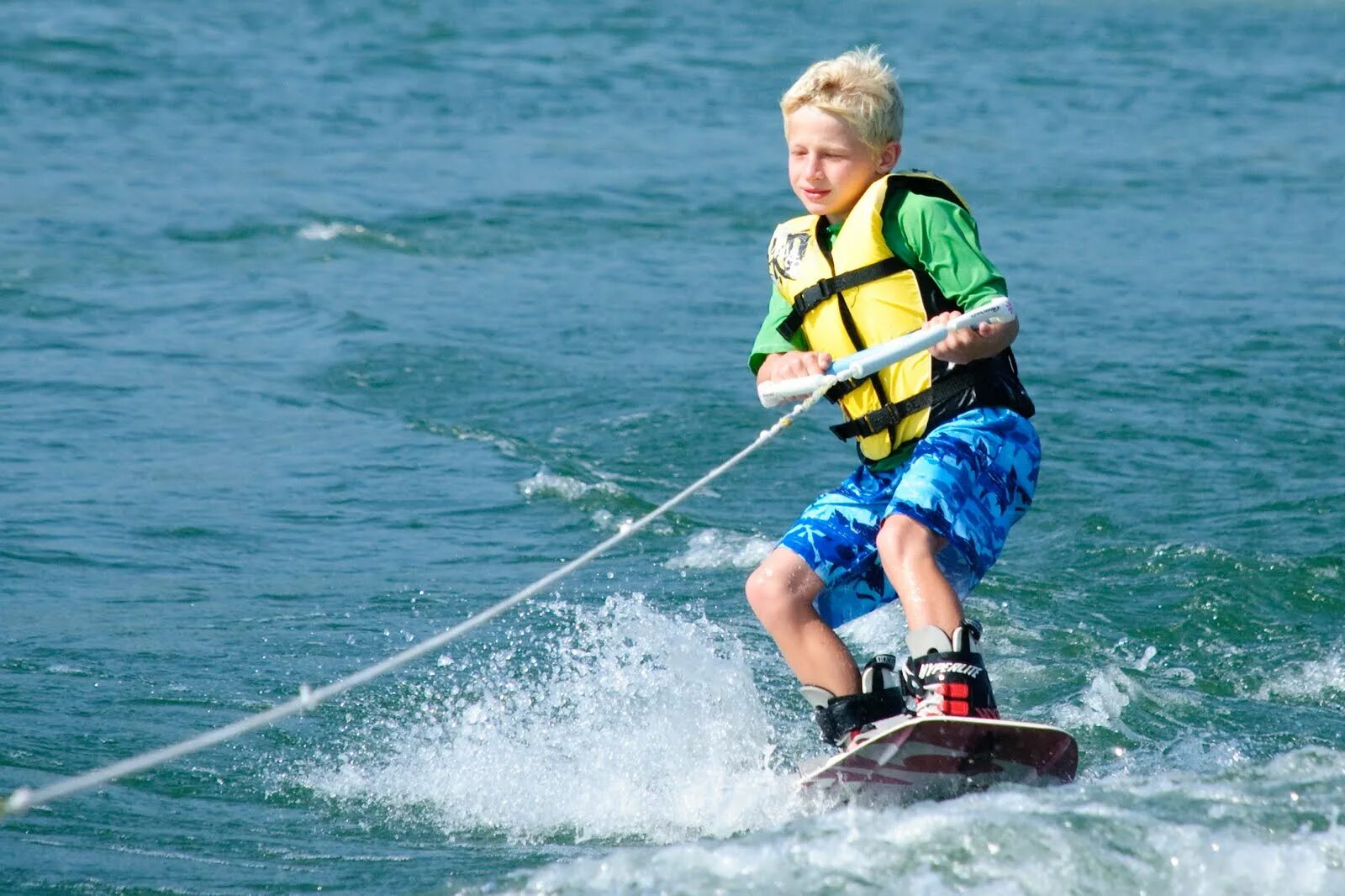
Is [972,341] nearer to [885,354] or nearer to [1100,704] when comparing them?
[885,354]

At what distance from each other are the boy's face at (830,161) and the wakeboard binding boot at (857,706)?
1.19m

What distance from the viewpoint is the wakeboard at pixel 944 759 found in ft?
13.5

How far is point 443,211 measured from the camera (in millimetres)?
14062

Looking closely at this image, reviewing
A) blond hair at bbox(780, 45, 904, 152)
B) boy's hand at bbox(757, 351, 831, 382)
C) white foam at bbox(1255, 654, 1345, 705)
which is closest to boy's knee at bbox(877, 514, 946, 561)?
boy's hand at bbox(757, 351, 831, 382)

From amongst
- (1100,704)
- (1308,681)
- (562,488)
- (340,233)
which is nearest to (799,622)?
(1100,704)

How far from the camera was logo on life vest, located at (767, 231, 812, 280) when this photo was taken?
15.4 ft

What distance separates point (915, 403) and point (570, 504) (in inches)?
Result: 127

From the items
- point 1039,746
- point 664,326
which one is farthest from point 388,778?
point 664,326

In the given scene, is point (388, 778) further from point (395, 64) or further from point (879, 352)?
point (395, 64)

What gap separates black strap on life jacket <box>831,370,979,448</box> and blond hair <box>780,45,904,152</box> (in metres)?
0.61

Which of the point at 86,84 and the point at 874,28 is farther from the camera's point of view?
the point at 874,28

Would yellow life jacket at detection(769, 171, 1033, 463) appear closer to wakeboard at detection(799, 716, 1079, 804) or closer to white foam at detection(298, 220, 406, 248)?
wakeboard at detection(799, 716, 1079, 804)

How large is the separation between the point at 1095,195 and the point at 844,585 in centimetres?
1115

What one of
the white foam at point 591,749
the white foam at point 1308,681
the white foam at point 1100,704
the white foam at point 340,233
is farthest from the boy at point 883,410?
the white foam at point 340,233
